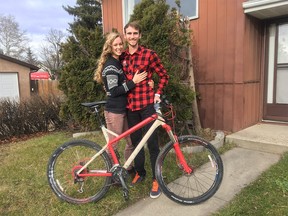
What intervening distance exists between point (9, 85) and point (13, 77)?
59 centimetres

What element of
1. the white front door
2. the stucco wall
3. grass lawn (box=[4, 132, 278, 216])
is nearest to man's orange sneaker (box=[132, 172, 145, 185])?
grass lawn (box=[4, 132, 278, 216])

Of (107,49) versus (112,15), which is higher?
(112,15)

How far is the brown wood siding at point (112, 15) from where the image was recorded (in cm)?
809

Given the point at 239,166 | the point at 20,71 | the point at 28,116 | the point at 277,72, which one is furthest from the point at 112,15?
the point at 20,71

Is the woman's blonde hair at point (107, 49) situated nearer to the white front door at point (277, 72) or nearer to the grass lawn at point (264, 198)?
the grass lawn at point (264, 198)

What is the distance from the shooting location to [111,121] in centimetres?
324

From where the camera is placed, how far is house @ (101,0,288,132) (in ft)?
18.1

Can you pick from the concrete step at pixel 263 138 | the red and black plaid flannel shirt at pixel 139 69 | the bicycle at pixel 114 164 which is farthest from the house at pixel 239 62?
the red and black plaid flannel shirt at pixel 139 69

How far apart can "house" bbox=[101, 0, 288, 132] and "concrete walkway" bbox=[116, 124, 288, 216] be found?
1.47ft

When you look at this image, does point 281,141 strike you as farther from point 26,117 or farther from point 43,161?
point 26,117

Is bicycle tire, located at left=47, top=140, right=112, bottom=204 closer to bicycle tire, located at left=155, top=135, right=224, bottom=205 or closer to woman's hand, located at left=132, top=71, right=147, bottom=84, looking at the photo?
bicycle tire, located at left=155, top=135, right=224, bottom=205

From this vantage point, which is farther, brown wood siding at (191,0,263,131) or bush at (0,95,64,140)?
bush at (0,95,64,140)

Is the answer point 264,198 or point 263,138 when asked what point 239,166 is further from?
point 263,138

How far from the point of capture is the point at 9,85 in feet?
59.7
